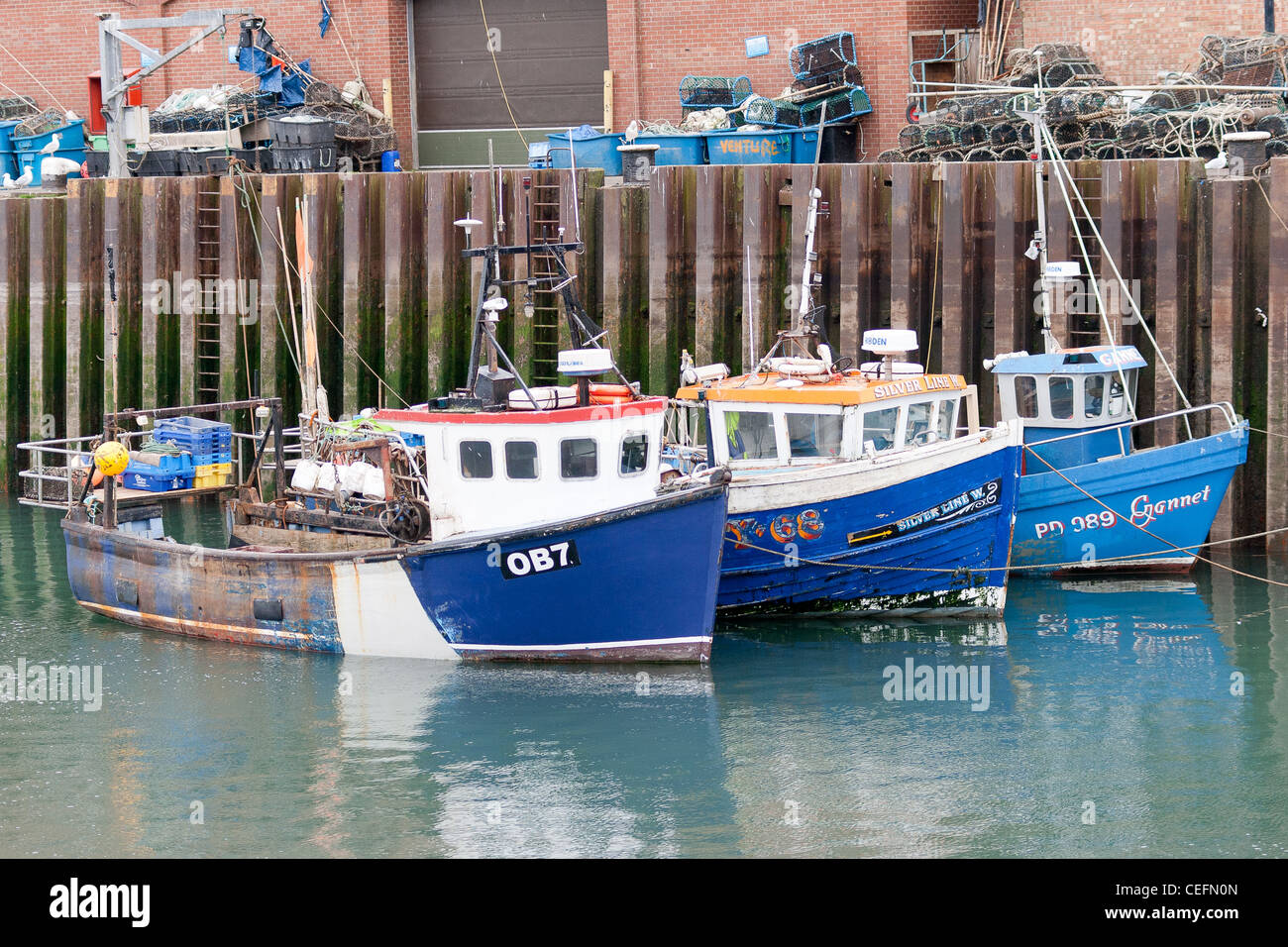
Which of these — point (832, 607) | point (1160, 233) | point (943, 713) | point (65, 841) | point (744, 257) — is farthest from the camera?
point (744, 257)

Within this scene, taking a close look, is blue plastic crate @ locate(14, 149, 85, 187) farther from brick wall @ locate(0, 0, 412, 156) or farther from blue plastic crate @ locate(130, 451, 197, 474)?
blue plastic crate @ locate(130, 451, 197, 474)

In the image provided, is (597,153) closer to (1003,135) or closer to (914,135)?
(914,135)

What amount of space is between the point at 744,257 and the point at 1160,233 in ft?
15.3

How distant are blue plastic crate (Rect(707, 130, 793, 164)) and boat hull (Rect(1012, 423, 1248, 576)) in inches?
358

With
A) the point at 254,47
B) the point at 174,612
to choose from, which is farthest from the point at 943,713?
the point at 254,47

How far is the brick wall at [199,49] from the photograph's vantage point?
93.3ft

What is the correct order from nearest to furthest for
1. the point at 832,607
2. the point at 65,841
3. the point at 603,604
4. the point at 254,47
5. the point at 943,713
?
1. the point at 65,841
2. the point at 943,713
3. the point at 603,604
4. the point at 832,607
5. the point at 254,47

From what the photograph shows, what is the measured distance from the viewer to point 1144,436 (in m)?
17.5

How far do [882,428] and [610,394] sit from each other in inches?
108

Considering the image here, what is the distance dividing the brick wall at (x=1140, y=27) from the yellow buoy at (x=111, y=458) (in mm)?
16027

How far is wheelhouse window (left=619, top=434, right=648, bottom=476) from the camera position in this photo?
13.6m

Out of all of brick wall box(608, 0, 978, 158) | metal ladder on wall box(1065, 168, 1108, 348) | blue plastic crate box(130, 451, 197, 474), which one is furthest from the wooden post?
blue plastic crate box(130, 451, 197, 474)
